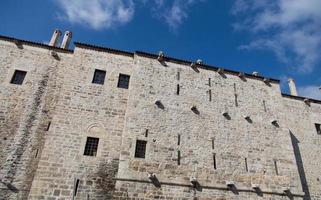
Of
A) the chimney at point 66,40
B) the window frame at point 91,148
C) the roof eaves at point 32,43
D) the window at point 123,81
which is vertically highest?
the chimney at point 66,40

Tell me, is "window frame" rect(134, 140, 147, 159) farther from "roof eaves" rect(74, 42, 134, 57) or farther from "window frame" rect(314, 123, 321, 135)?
"window frame" rect(314, 123, 321, 135)

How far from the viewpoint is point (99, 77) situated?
1331 cm

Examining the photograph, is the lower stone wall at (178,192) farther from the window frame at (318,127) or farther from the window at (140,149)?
the window frame at (318,127)

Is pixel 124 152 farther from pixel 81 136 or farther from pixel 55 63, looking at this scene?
pixel 55 63

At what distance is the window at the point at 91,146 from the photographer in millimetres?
11180

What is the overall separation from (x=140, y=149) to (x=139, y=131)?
0.92 metres

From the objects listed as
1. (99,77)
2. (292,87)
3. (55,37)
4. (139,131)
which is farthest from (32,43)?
(292,87)

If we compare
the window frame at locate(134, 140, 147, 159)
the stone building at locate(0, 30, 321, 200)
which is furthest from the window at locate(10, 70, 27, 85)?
the window frame at locate(134, 140, 147, 159)

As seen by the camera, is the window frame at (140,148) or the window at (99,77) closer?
the window frame at (140,148)

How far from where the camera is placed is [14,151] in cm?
1075

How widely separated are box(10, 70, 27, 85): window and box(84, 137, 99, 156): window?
5146 millimetres

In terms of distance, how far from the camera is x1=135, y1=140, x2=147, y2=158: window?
37.1ft

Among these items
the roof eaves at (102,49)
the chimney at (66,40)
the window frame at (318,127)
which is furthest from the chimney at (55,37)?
the window frame at (318,127)

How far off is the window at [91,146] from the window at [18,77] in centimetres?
515
